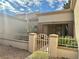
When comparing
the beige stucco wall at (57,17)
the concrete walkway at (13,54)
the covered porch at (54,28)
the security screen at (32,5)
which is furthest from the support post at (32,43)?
the security screen at (32,5)

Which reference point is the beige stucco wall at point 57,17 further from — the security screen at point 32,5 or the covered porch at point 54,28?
the security screen at point 32,5

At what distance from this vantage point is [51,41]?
9.20m

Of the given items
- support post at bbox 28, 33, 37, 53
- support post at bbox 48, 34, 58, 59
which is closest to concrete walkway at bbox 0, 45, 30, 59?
support post at bbox 28, 33, 37, 53

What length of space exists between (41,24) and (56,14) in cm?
221

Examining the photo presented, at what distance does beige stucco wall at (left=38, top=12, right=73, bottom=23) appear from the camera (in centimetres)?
1259

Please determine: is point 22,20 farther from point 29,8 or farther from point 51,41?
point 51,41

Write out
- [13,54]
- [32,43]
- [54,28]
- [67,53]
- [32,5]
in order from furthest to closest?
[32,5] < [54,28] < [32,43] < [13,54] < [67,53]

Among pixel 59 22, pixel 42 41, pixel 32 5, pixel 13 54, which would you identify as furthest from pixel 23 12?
pixel 13 54

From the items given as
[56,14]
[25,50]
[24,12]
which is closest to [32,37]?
[25,50]

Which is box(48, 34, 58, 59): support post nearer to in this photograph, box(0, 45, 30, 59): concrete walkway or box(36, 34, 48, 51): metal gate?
box(36, 34, 48, 51): metal gate

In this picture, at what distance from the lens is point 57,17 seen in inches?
532

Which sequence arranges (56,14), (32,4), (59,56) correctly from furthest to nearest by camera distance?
(32,4) < (56,14) < (59,56)

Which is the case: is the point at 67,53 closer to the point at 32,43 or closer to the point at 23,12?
the point at 32,43

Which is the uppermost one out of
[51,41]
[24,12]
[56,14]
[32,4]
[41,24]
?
[32,4]
